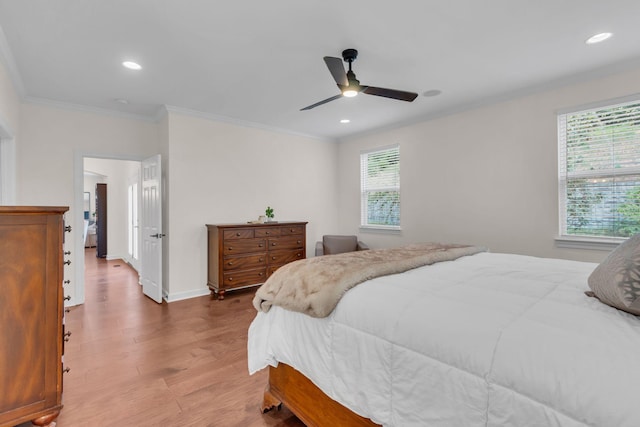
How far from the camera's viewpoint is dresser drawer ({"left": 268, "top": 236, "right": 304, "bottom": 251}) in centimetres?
454

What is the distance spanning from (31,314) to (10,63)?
2564 mm

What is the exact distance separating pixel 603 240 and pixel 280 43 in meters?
3.58

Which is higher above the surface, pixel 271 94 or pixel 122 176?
pixel 271 94

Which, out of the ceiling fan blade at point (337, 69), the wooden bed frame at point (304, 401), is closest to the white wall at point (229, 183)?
the ceiling fan blade at point (337, 69)

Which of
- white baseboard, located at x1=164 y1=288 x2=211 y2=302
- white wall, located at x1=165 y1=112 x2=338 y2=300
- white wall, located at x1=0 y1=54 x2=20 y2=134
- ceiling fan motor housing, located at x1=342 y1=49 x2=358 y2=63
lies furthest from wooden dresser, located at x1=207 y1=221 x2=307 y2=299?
ceiling fan motor housing, located at x1=342 y1=49 x2=358 y2=63

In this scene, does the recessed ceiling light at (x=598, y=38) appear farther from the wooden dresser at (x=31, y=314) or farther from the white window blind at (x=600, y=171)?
the wooden dresser at (x=31, y=314)

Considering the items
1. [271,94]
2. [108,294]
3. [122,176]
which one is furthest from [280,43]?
[122,176]

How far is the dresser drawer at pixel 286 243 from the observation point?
4.54m

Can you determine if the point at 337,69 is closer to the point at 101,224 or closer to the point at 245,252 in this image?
the point at 245,252

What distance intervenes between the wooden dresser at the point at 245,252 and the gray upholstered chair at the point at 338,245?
1.87 ft

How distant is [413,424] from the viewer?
1.05 metres

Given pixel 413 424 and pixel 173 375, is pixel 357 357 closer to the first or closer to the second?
pixel 413 424

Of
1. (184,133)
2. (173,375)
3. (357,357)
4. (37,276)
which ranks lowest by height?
(173,375)

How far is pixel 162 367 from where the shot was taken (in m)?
2.38
